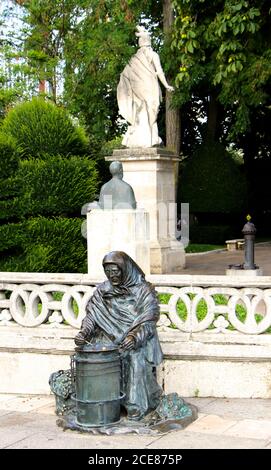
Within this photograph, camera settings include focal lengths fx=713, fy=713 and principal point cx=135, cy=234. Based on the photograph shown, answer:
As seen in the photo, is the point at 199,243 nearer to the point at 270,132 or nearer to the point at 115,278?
the point at 270,132

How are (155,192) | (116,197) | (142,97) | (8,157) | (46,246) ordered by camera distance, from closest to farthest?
1. (116,197)
2. (8,157)
3. (46,246)
4. (155,192)
5. (142,97)

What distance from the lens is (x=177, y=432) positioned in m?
5.74

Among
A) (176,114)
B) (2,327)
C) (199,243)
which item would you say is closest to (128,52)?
(176,114)

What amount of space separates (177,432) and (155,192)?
28.5ft

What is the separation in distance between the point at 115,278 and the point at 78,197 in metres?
6.86

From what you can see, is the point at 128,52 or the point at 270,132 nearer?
the point at 128,52

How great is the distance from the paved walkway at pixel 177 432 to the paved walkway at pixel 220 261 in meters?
7.46

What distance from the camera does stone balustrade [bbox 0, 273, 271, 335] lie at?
21.9 ft

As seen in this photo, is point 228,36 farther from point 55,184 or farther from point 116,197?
point 116,197

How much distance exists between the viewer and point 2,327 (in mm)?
7211

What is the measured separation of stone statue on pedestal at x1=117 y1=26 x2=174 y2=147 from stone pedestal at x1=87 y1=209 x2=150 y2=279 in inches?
248

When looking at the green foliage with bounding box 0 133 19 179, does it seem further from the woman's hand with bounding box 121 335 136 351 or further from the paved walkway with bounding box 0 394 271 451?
the woman's hand with bounding box 121 335 136 351

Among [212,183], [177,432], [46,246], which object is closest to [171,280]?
A: [177,432]

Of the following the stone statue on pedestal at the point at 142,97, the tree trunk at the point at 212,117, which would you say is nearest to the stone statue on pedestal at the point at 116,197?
the stone statue on pedestal at the point at 142,97
